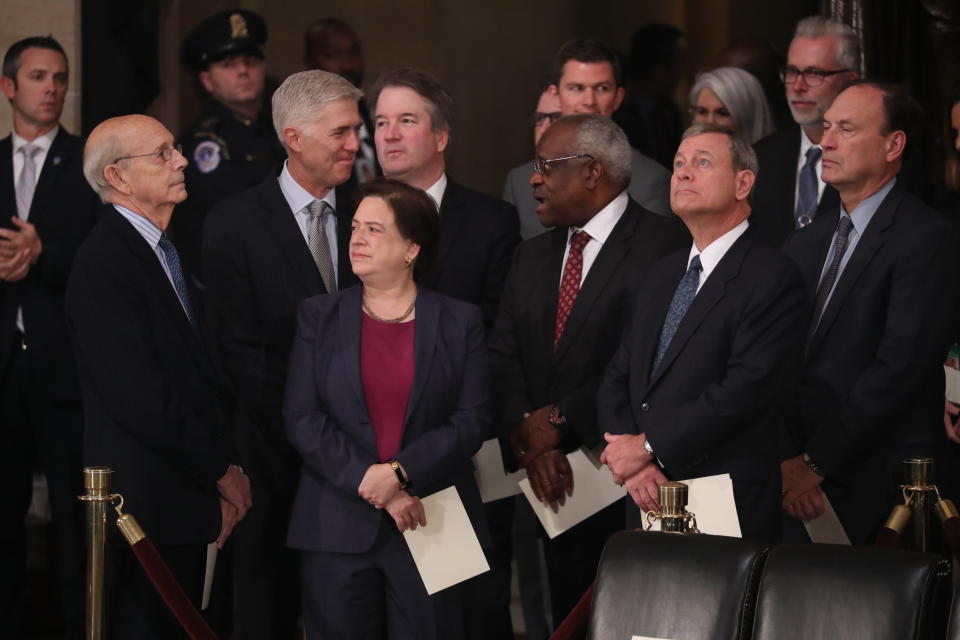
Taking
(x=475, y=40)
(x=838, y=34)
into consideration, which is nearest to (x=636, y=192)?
(x=838, y=34)

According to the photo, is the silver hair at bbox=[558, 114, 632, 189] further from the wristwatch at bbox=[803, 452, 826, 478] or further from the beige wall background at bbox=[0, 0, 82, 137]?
the beige wall background at bbox=[0, 0, 82, 137]

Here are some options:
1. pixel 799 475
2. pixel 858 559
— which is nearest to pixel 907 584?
pixel 858 559

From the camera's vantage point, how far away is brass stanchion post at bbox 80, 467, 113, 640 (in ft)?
12.2

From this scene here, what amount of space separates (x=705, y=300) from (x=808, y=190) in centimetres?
120

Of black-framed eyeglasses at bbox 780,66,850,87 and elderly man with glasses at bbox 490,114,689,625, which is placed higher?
black-framed eyeglasses at bbox 780,66,850,87

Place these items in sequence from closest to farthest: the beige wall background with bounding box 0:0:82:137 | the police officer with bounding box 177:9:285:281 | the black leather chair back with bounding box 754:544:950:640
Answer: the black leather chair back with bounding box 754:544:950:640 → the police officer with bounding box 177:9:285:281 → the beige wall background with bounding box 0:0:82:137

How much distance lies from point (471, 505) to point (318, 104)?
4.13 feet

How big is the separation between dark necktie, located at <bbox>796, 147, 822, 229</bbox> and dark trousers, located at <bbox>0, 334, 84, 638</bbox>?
241 cm

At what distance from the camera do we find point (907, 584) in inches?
110

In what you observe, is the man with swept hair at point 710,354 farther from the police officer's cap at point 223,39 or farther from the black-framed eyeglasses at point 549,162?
the police officer's cap at point 223,39

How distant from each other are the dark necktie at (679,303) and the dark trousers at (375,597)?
82cm

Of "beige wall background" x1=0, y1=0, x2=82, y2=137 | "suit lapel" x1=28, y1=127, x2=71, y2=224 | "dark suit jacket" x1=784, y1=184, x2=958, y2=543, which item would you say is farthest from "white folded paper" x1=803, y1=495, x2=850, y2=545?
"beige wall background" x1=0, y1=0, x2=82, y2=137

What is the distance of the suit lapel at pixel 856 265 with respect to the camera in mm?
4191

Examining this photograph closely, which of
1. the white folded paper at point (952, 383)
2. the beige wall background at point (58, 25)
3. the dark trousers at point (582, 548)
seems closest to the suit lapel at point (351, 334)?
the dark trousers at point (582, 548)
